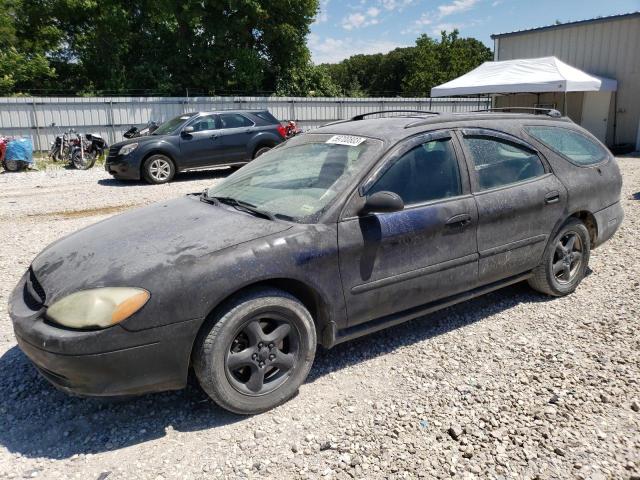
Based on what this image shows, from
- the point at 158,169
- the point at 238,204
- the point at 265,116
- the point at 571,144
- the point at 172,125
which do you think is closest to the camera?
the point at 238,204

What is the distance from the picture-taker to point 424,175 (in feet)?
11.3

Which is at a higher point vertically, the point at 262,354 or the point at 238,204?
the point at 238,204

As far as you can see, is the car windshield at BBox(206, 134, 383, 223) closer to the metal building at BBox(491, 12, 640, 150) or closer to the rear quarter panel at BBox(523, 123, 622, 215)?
the rear quarter panel at BBox(523, 123, 622, 215)

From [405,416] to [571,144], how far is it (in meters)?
3.03

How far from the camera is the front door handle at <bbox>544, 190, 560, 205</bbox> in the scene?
396cm

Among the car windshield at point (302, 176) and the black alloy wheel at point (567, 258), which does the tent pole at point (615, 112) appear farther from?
the car windshield at point (302, 176)

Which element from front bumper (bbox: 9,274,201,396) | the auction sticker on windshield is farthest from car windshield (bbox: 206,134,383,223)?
front bumper (bbox: 9,274,201,396)

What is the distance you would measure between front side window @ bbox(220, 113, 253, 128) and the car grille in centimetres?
996

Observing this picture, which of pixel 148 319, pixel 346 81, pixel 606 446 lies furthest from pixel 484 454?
pixel 346 81

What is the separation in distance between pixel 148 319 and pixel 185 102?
18221 millimetres

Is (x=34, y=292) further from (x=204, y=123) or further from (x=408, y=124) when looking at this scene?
(x=204, y=123)

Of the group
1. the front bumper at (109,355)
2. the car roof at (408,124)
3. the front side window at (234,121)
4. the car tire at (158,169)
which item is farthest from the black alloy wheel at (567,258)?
the front side window at (234,121)

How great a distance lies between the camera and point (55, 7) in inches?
1021

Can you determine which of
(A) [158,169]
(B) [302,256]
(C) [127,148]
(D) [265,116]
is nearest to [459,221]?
(B) [302,256]
